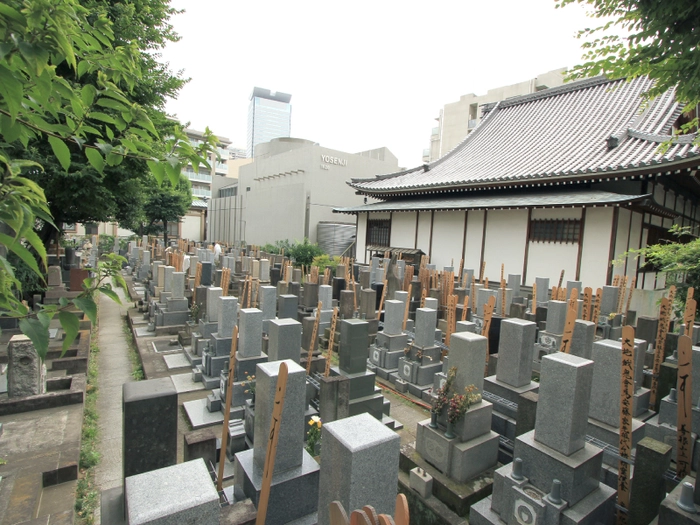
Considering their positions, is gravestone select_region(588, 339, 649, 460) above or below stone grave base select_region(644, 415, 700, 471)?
above

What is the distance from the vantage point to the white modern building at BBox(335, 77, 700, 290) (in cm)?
1227

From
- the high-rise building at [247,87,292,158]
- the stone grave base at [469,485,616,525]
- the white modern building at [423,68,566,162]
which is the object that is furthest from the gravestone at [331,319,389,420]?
the high-rise building at [247,87,292,158]

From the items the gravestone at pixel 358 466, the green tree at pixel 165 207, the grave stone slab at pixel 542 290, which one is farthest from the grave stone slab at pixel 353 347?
the green tree at pixel 165 207

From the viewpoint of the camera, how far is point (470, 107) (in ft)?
128

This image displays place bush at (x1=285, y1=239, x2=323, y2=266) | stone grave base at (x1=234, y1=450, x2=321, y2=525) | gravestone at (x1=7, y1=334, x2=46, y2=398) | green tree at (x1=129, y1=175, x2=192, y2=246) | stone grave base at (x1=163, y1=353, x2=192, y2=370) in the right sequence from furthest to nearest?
green tree at (x1=129, y1=175, x2=192, y2=246), bush at (x1=285, y1=239, x2=323, y2=266), stone grave base at (x1=163, y1=353, x2=192, y2=370), gravestone at (x1=7, y1=334, x2=46, y2=398), stone grave base at (x1=234, y1=450, x2=321, y2=525)

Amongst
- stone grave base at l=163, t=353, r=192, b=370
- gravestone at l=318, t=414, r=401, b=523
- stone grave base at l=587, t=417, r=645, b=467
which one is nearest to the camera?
gravestone at l=318, t=414, r=401, b=523

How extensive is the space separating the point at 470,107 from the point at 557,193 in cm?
2906

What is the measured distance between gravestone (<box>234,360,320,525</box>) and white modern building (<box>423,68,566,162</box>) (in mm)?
36322

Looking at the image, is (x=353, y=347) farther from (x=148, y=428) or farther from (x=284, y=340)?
(x=148, y=428)

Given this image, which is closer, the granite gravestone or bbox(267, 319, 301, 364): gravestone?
the granite gravestone

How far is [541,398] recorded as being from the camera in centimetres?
357

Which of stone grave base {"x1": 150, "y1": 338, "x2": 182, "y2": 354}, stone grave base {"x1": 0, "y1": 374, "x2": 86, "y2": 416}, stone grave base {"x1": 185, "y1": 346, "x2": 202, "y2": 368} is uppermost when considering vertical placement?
stone grave base {"x1": 0, "y1": 374, "x2": 86, "y2": 416}

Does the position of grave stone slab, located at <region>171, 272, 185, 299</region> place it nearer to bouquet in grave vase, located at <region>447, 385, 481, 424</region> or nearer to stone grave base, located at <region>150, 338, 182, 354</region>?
stone grave base, located at <region>150, 338, 182, 354</region>

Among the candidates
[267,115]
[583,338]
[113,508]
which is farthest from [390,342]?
[267,115]
